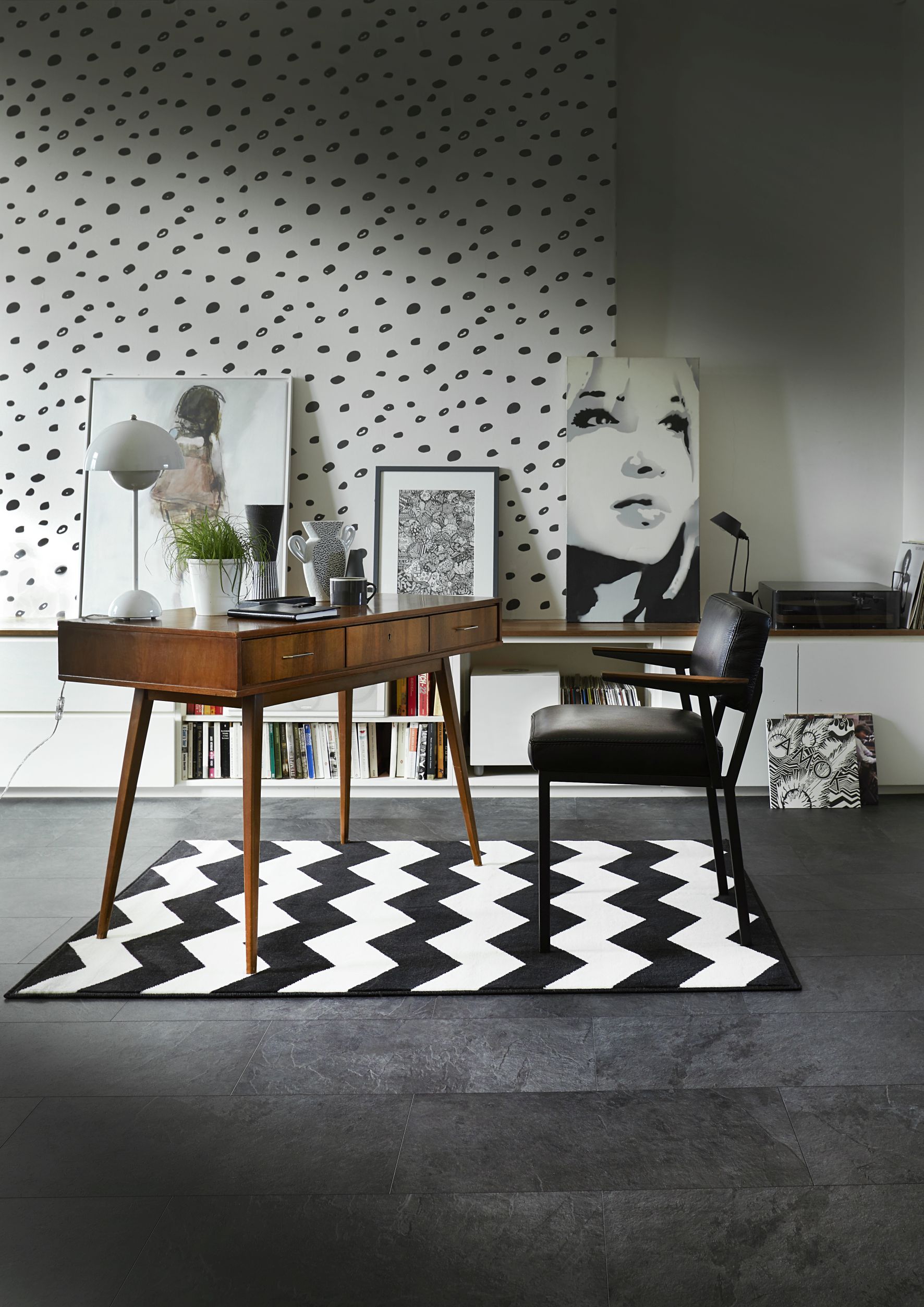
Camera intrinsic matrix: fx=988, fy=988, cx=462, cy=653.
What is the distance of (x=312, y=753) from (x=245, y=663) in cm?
197

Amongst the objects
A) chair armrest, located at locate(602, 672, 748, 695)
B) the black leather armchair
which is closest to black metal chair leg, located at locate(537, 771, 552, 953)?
the black leather armchair

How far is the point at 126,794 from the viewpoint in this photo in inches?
103

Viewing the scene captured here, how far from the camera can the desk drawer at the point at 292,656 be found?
7.41 ft

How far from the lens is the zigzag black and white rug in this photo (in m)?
2.37

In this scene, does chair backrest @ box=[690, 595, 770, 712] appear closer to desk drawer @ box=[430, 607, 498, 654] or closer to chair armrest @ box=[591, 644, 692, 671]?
chair armrest @ box=[591, 644, 692, 671]

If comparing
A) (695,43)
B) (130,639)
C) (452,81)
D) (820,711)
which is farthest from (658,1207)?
(695,43)

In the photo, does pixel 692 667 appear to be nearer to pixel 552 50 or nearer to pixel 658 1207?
pixel 658 1207

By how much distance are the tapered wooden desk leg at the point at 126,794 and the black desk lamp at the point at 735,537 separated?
244cm

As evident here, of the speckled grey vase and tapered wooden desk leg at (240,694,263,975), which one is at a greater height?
the speckled grey vase

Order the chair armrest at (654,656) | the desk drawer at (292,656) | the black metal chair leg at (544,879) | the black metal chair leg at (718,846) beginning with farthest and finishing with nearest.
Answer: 1. the chair armrest at (654,656)
2. the black metal chair leg at (718,846)
3. the black metal chair leg at (544,879)
4. the desk drawer at (292,656)

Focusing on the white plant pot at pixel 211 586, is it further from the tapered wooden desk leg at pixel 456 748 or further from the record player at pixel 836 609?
the record player at pixel 836 609

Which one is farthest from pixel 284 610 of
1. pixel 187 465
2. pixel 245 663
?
pixel 187 465

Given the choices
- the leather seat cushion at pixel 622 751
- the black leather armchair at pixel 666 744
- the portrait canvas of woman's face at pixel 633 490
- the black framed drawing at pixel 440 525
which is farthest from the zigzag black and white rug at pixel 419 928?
the black framed drawing at pixel 440 525

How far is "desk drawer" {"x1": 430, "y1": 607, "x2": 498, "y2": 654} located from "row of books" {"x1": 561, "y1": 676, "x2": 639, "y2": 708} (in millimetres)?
1054
